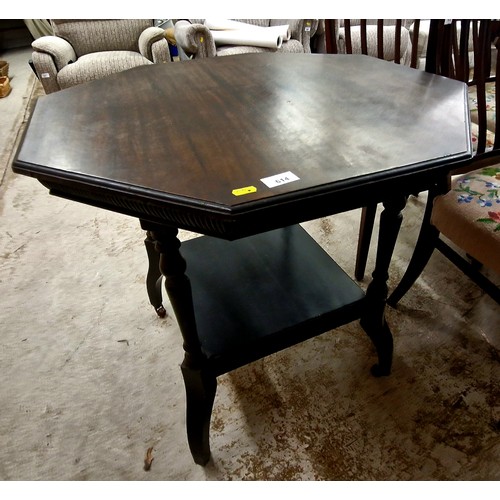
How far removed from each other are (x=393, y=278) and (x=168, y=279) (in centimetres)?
96

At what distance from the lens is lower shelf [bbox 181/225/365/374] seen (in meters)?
0.85

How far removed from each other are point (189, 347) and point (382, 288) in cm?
47

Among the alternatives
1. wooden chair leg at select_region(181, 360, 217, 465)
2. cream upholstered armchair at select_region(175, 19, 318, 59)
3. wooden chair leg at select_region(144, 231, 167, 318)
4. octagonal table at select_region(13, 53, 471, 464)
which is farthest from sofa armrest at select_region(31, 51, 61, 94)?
wooden chair leg at select_region(181, 360, 217, 465)

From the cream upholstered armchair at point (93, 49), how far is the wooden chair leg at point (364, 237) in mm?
1918

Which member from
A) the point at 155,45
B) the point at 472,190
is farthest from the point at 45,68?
the point at 472,190

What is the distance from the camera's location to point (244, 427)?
99 cm

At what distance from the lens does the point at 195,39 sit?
231 centimetres

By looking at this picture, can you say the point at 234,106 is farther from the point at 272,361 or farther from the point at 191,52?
the point at 191,52

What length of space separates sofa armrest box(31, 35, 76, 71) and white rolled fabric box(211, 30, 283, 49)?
961 mm

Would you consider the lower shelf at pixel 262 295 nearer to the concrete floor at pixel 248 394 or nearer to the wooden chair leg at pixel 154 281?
the wooden chair leg at pixel 154 281

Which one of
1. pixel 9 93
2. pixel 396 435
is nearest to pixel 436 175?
pixel 396 435

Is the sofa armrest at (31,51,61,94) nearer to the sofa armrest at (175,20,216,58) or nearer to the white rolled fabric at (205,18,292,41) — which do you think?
the sofa armrest at (175,20,216,58)

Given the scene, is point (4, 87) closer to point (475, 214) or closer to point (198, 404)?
point (198, 404)

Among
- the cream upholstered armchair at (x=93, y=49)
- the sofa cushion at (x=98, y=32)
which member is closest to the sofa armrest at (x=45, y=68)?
the cream upholstered armchair at (x=93, y=49)
